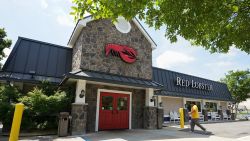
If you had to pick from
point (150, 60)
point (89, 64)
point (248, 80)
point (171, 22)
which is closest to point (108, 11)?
point (171, 22)

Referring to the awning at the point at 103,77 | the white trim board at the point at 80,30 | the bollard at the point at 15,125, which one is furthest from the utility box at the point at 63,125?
the white trim board at the point at 80,30

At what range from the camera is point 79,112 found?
10.4 m

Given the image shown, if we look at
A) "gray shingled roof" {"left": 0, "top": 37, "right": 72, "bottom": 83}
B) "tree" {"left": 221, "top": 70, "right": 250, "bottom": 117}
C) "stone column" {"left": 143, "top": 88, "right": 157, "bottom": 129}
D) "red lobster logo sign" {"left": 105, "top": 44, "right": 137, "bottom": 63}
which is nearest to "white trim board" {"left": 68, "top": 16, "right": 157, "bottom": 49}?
"gray shingled roof" {"left": 0, "top": 37, "right": 72, "bottom": 83}

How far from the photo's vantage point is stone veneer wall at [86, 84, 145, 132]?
1171 cm

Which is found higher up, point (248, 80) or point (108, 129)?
point (248, 80)

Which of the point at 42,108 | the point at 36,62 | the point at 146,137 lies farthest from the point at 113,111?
the point at 36,62

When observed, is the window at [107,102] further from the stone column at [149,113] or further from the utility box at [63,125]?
the utility box at [63,125]

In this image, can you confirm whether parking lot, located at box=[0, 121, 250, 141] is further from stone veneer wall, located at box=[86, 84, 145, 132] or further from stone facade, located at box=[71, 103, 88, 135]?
stone veneer wall, located at box=[86, 84, 145, 132]

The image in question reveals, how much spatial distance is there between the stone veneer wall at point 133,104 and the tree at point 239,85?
87.2 ft

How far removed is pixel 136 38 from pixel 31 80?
7.99 meters

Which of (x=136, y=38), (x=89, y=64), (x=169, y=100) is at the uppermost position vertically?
(x=136, y=38)

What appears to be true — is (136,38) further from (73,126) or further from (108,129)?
(73,126)

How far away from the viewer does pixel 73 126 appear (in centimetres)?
1010

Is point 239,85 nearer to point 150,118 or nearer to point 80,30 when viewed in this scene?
point 150,118
